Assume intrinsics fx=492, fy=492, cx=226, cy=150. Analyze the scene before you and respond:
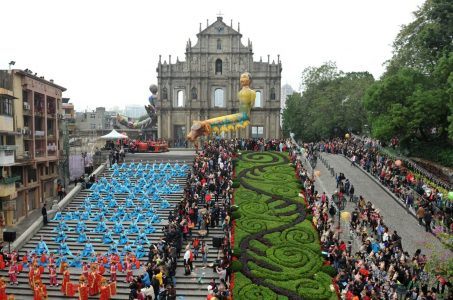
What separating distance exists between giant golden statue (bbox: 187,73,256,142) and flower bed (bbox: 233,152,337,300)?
20.5 ft

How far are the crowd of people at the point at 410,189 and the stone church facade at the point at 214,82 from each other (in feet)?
75.9

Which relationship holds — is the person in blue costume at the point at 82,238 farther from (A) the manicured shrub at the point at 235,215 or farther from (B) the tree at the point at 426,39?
(B) the tree at the point at 426,39

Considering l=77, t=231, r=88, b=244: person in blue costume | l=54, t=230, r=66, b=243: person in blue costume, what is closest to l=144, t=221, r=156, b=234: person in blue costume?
l=77, t=231, r=88, b=244: person in blue costume

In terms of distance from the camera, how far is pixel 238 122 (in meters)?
43.5

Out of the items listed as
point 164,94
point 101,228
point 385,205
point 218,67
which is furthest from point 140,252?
point 218,67

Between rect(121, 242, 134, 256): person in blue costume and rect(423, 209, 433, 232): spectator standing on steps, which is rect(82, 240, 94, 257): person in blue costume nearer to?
rect(121, 242, 134, 256): person in blue costume

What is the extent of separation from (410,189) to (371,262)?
1231 centimetres

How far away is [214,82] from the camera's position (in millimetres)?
68688

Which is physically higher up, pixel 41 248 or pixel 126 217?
pixel 126 217

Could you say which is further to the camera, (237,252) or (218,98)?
(218,98)

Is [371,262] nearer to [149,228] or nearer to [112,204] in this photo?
[149,228]

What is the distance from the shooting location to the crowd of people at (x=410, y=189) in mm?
28125

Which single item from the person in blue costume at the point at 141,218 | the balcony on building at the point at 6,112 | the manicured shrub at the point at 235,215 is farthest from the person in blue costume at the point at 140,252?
the balcony on building at the point at 6,112

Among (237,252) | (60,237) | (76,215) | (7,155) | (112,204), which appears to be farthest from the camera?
(112,204)
